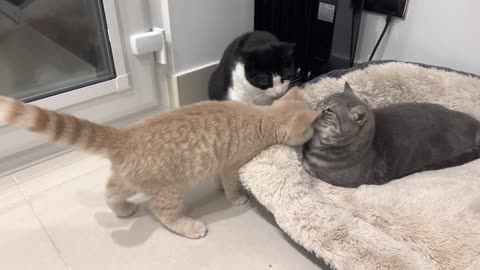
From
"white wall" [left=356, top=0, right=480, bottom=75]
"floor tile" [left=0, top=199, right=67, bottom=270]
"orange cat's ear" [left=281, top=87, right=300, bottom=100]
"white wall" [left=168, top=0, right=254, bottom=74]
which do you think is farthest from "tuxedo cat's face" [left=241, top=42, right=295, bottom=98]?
"floor tile" [left=0, top=199, right=67, bottom=270]

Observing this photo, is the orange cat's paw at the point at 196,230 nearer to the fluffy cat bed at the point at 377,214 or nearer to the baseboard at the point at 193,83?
the fluffy cat bed at the point at 377,214

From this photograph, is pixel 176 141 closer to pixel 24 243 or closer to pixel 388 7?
pixel 24 243

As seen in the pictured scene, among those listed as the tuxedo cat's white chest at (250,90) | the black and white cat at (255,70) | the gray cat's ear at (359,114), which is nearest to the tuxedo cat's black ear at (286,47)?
the black and white cat at (255,70)

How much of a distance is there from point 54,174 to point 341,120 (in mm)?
1057

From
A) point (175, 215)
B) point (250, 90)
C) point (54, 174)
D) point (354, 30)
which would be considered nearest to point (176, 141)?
point (175, 215)

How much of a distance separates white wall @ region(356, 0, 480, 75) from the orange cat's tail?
128 centimetres

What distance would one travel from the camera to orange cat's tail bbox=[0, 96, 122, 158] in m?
0.86

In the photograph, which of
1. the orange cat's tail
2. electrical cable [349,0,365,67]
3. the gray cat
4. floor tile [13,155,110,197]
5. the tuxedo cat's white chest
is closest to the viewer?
the orange cat's tail

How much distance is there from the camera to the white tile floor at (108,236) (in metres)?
1.10

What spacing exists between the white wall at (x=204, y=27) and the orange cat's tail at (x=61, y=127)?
67 cm

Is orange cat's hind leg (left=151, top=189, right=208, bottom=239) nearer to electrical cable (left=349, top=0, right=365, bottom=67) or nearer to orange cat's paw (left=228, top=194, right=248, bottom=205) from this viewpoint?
orange cat's paw (left=228, top=194, right=248, bottom=205)

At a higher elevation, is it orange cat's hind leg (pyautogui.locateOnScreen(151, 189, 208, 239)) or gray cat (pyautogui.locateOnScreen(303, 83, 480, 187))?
gray cat (pyautogui.locateOnScreen(303, 83, 480, 187))

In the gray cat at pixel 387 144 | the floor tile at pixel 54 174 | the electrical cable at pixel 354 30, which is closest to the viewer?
the gray cat at pixel 387 144

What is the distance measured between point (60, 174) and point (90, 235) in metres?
0.36
